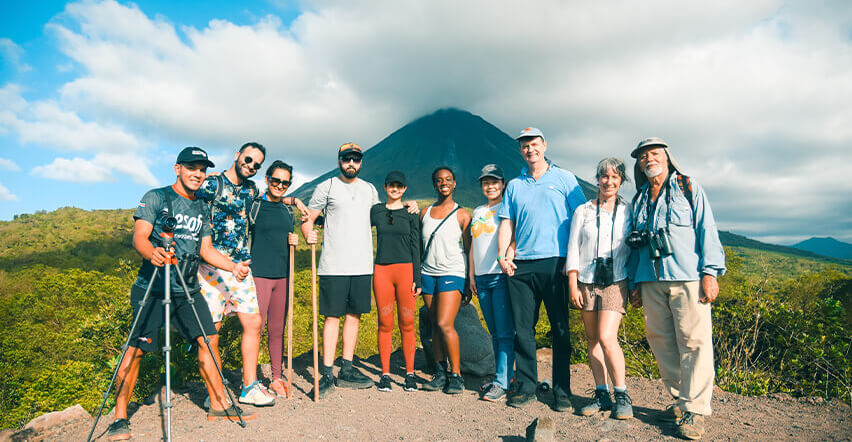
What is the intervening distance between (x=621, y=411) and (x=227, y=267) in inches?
151

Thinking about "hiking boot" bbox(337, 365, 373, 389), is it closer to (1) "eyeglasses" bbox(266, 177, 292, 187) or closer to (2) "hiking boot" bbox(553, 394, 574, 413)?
(2) "hiking boot" bbox(553, 394, 574, 413)

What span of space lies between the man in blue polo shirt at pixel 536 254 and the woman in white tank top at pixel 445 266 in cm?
61

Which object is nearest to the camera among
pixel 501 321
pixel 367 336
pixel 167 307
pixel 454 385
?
pixel 167 307

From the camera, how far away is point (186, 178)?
392 centimetres

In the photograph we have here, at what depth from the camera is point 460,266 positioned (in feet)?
16.7

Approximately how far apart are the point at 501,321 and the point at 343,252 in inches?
73.8

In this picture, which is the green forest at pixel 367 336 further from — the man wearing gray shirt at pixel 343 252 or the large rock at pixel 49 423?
the man wearing gray shirt at pixel 343 252

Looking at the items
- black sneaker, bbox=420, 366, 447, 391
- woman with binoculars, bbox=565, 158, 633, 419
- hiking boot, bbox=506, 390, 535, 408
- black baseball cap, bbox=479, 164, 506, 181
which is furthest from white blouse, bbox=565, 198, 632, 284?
black sneaker, bbox=420, 366, 447, 391

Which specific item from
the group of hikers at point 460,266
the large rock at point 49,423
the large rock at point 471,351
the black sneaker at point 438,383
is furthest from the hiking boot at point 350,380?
the large rock at point 49,423

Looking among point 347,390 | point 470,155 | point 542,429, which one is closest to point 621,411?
point 542,429

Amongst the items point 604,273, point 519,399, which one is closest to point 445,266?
point 519,399

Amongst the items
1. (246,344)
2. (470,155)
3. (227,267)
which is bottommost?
(246,344)

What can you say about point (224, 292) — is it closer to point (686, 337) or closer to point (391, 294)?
point (391, 294)

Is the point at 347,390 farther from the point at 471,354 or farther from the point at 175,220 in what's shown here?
the point at 175,220
